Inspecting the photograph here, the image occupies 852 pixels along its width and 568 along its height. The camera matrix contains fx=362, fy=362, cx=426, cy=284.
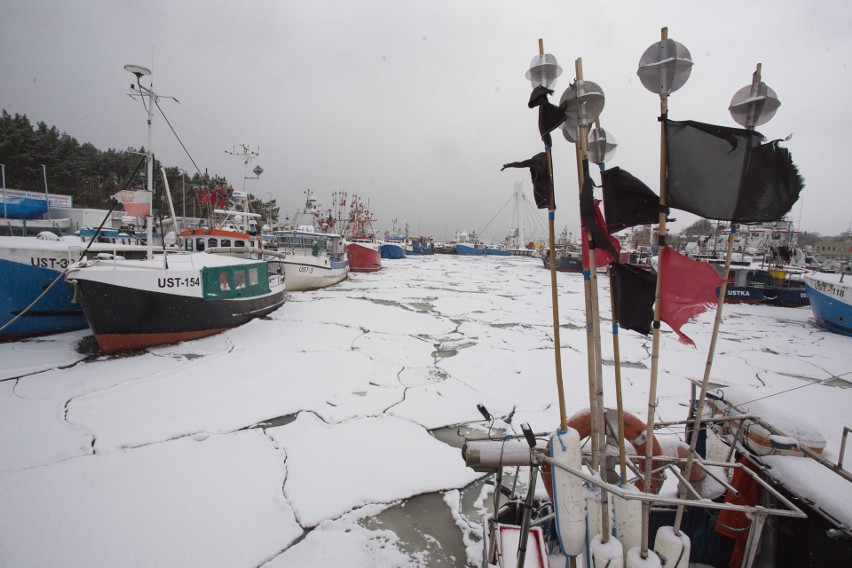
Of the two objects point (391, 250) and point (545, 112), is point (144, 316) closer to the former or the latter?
point (545, 112)

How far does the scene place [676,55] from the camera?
1.72m

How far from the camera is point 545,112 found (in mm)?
1965

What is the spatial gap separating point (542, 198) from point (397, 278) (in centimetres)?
1705

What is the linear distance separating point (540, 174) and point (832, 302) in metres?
13.3

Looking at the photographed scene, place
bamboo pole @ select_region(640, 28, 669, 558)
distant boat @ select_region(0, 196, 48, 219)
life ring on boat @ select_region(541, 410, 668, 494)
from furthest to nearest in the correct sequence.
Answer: distant boat @ select_region(0, 196, 48, 219) → life ring on boat @ select_region(541, 410, 668, 494) → bamboo pole @ select_region(640, 28, 669, 558)

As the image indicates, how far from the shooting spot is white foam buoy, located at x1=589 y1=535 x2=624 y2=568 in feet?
4.79

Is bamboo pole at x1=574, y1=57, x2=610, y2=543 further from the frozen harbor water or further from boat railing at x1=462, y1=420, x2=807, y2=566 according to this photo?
the frozen harbor water

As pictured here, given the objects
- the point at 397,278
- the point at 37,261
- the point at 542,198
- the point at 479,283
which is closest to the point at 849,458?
the point at 542,198

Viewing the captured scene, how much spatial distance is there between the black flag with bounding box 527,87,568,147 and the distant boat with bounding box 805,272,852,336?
12.8m

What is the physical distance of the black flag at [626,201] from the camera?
2029 mm

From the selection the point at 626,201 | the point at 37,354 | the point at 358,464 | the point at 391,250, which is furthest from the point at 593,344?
the point at 391,250

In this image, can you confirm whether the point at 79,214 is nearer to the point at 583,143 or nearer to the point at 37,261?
the point at 37,261

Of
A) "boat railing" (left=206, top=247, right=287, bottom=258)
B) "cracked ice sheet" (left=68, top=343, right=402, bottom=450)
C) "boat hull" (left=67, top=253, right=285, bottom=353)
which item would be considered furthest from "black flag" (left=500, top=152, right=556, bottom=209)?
"boat railing" (left=206, top=247, right=287, bottom=258)

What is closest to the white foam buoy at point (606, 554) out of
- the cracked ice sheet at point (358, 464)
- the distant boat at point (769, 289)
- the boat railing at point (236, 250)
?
the cracked ice sheet at point (358, 464)
